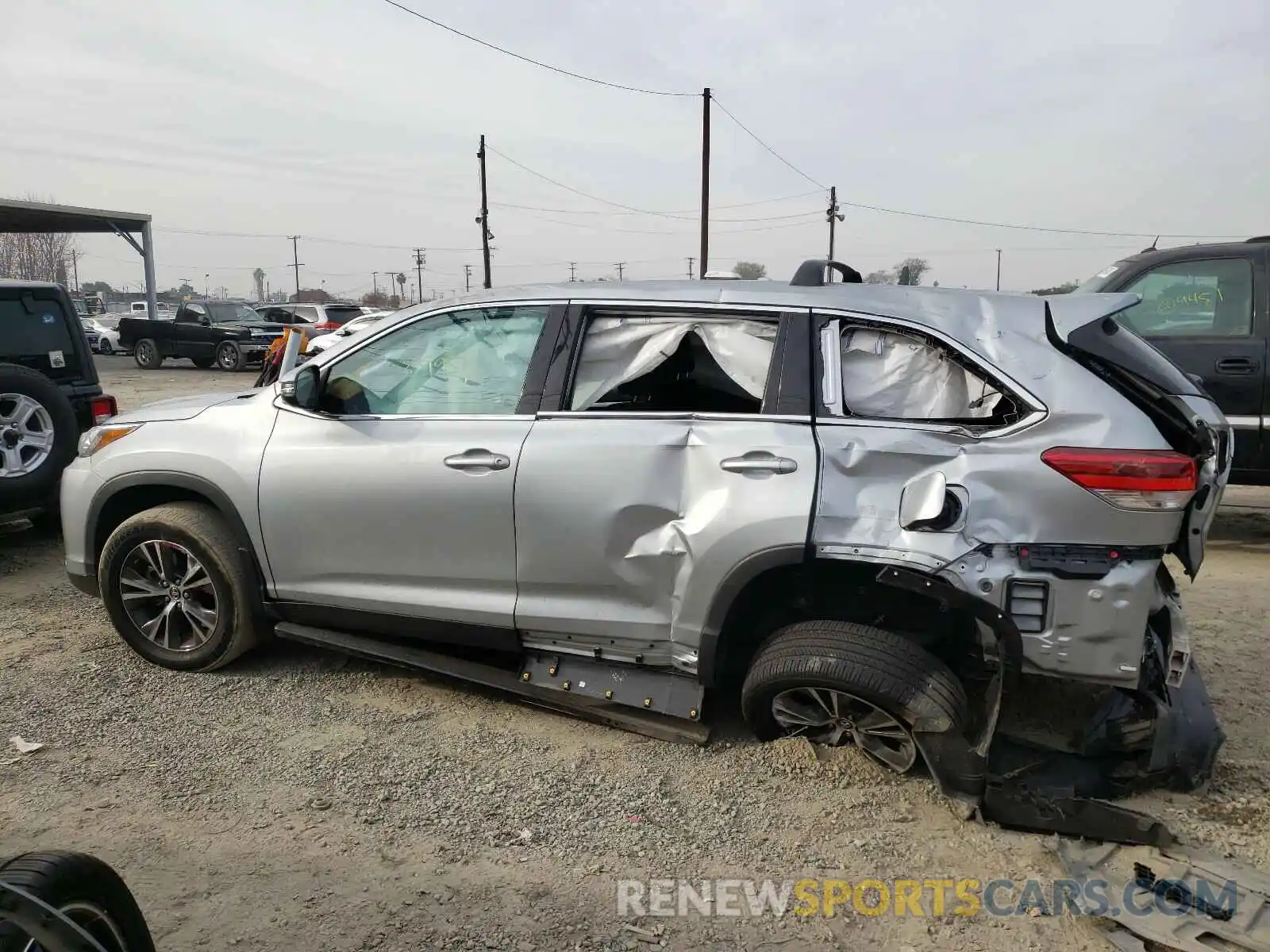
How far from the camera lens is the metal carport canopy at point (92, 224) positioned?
22.6 meters

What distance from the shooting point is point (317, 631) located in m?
3.82

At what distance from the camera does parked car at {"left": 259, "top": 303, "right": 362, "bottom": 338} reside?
21.1 metres

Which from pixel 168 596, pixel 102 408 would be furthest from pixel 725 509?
pixel 102 408

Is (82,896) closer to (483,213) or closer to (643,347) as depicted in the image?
(643,347)

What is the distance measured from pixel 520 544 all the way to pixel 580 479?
35cm

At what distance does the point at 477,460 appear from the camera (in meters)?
3.36

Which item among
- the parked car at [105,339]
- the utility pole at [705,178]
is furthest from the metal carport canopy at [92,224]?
the utility pole at [705,178]

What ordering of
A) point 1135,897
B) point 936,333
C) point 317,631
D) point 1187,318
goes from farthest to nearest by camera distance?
point 1187,318 → point 317,631 → point 936,333 → point 1135,897

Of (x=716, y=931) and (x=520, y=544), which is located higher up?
(x=520, y=544)

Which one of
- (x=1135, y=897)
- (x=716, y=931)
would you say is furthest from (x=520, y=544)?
(x=1135, y=897)

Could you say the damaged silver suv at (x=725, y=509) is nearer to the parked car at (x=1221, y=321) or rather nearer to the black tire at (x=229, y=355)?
the parked car at (x=1221, y=321)

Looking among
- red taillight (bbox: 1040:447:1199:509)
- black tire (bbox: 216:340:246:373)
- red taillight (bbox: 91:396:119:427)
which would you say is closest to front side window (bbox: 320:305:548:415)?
red taillight (bbox: 1040:447:1199:509)

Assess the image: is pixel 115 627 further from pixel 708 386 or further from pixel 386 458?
pixel 708 386

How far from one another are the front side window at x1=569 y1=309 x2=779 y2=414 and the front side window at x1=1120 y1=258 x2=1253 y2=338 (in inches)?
145
